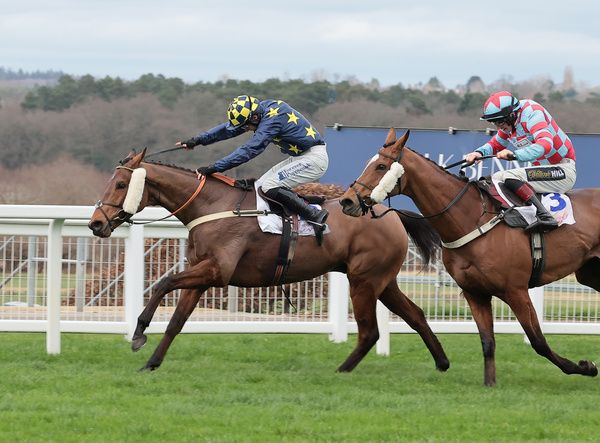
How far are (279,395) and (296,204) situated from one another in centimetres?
167

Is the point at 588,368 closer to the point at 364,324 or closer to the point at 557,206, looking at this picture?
the point at 557,206

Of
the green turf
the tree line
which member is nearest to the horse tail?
the green turf

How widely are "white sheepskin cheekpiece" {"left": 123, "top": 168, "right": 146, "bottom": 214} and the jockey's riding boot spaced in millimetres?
2434

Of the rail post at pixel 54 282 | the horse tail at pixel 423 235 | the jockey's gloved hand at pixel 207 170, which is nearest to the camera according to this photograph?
the jockey's gloved hand at pixel 207 170

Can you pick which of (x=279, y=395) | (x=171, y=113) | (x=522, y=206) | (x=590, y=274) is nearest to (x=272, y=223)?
(x=279, y=395)

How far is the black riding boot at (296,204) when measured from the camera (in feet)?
28.1

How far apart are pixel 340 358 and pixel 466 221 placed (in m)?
1.93

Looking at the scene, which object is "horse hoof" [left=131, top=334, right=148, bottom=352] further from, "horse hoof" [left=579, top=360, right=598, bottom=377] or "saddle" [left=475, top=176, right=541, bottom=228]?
"horse hoof" [left=579, top=360, right=598, bottom=377]

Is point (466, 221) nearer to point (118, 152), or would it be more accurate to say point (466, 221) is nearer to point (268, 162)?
point (268, 162)

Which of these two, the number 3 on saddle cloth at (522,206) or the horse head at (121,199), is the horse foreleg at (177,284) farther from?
the number 3 on saddle cloth at (522,206)

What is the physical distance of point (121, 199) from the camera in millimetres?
8414

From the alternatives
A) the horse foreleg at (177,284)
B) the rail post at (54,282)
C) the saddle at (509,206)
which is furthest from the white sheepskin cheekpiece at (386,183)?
the rail post at (54,282)

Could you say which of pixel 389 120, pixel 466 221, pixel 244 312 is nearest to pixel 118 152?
pixel 389 120

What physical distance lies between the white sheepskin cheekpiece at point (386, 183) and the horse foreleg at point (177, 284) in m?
1.21
